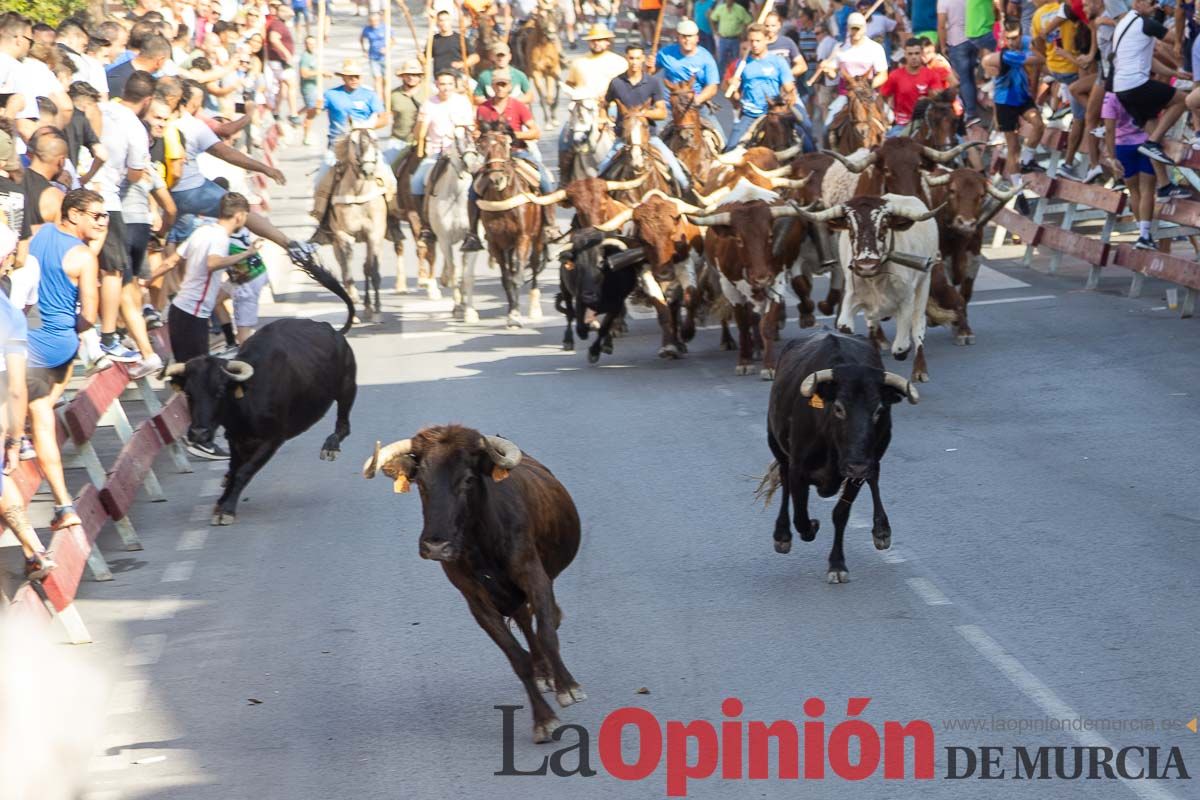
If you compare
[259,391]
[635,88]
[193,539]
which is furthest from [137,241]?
[635,88]

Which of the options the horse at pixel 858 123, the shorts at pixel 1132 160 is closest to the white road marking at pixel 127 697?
the shorts at pixel 1132 160

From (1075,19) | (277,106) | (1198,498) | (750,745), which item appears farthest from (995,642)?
(277,106)

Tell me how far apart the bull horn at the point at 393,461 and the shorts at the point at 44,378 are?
3.19 meters

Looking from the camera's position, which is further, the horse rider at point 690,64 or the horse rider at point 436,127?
the horse rider at point 690,64

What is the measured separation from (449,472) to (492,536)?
41 centimetres

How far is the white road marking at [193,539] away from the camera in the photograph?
37.8 ft

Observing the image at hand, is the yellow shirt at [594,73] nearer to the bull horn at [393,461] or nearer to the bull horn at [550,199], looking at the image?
the bull horn at [550,199]

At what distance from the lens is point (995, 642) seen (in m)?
8.71

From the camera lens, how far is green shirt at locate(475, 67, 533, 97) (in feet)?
79.6

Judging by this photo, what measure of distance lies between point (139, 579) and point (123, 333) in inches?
182

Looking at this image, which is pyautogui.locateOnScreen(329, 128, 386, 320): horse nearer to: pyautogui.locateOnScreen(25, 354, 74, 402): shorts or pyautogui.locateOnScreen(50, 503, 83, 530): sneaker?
pyautogui.locateOnScreen(25, 354, 74, 402): shorts

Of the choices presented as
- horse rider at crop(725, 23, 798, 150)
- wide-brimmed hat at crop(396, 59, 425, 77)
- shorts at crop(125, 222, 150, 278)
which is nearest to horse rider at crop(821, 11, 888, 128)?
horse rider at crop(725, 23, 798, 150)

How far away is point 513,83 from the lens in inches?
958

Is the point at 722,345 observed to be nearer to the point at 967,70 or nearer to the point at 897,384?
the point at 897,384
